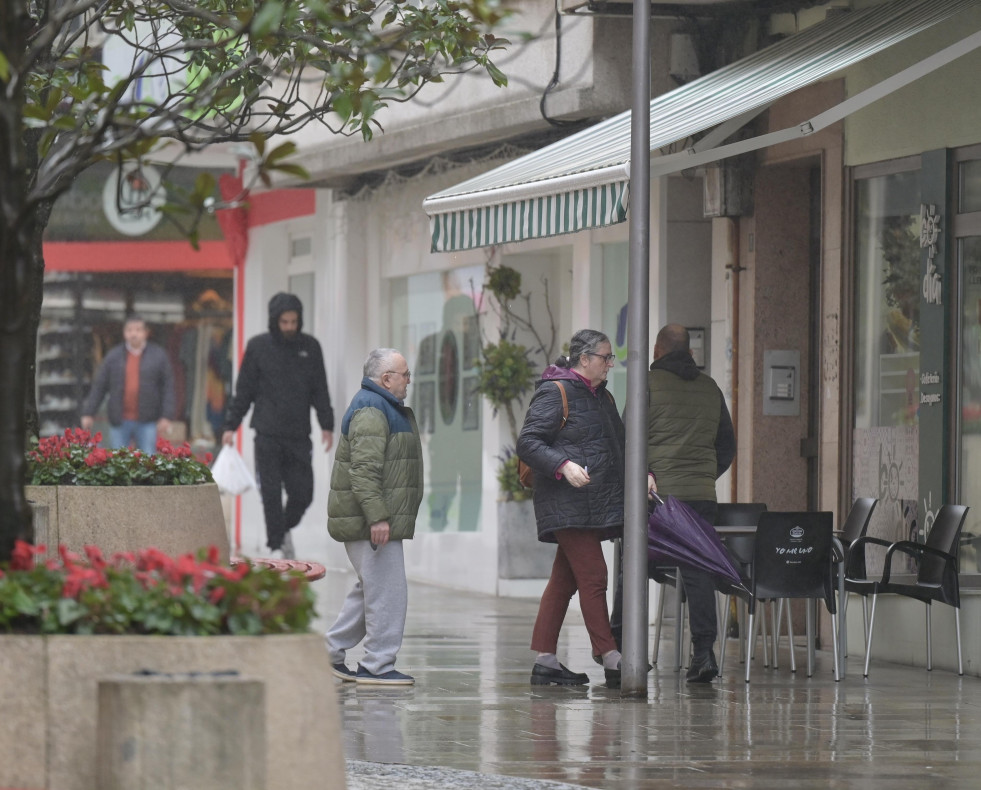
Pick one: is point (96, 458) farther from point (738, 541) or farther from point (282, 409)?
point (282, 409)

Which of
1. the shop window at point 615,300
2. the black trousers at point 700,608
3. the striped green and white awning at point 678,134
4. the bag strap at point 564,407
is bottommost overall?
the black trousers at point 700,608

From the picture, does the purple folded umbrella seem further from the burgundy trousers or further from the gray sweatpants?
the gray sweatpants

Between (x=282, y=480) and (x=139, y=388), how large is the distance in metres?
5.10

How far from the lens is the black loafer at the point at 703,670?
11320 mm

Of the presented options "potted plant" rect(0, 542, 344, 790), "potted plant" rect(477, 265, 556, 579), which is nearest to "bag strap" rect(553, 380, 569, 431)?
"potted plant" rect(0, 542, 344, 790)

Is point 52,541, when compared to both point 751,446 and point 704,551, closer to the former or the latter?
point 704,551

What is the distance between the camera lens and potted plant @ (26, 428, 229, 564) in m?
9.95

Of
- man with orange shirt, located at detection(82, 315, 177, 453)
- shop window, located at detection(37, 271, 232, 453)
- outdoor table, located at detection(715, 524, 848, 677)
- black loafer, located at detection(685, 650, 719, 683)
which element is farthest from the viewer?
shop window, located at detection(37, 271, 232, 453)

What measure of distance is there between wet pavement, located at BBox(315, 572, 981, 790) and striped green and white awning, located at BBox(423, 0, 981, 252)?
100 inches

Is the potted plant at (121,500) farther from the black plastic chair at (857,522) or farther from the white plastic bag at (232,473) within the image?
the white plastic bag at (232,473)

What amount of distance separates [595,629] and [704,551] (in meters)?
0.78

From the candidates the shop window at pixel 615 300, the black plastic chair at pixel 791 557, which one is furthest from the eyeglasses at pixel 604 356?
the shop window at pixel 615 300

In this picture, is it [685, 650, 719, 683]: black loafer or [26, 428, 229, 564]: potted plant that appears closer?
[26, 428, 229, 564]: potted plant

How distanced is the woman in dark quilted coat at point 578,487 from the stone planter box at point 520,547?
19.7 ft
